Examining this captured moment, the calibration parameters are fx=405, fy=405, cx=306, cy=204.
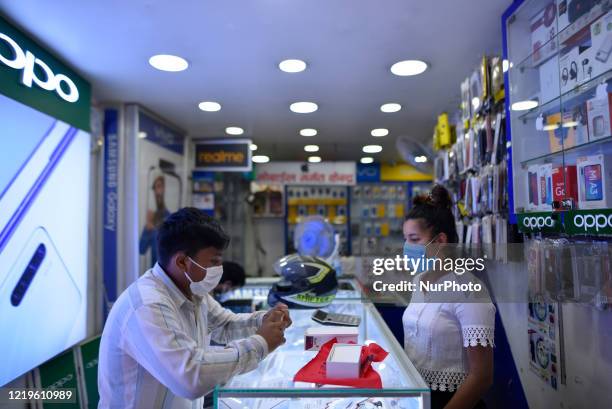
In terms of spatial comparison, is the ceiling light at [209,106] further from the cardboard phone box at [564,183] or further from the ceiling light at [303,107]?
the cardboard phone box at [564,183]

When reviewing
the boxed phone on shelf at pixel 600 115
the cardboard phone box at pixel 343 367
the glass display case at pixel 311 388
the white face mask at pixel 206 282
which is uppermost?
the boxed phone on shelf at pixel 600 115

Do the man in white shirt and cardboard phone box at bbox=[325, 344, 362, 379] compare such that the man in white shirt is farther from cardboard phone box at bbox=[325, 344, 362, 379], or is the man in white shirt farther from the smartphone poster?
the smartphone poster

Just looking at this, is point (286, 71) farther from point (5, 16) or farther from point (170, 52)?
point (5, 16)

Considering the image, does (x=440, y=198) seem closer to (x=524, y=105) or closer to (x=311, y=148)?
(x=524, y=105)

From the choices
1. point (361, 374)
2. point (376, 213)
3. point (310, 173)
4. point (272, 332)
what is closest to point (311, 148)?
point (310, 173)

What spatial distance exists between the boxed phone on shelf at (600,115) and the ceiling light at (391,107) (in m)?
2.70

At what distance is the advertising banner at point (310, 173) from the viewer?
6.80 metres

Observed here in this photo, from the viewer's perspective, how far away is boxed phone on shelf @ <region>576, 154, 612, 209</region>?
1.60 metres

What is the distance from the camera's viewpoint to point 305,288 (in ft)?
7.79

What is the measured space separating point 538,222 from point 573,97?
59cm

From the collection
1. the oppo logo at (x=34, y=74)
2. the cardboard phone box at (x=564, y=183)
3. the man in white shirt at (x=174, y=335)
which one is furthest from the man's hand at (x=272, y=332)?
the oppo logo at (x=34, y=74)

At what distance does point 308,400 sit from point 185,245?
2.29 ft

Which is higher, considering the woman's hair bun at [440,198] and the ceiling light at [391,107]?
the ceiling light at [391,107]

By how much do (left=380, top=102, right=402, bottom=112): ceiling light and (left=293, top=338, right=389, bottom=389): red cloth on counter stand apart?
3.27 metres
